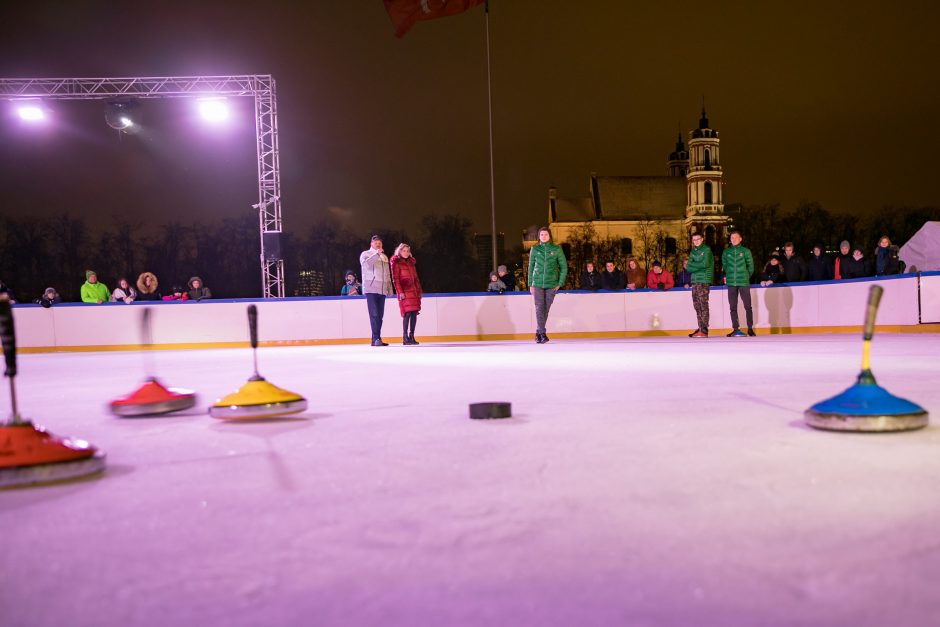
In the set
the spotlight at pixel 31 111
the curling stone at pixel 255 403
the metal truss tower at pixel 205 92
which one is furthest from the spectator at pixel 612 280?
the curling stone at pixel 255 403

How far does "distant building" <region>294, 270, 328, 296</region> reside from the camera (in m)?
53.2

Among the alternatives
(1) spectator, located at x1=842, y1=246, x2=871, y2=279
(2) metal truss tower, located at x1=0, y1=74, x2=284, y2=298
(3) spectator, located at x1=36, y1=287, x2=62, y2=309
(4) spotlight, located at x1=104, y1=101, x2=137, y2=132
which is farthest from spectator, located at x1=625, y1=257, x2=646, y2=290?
(3) spectator, located at x1=36, y1=287, x2=62, y2=309

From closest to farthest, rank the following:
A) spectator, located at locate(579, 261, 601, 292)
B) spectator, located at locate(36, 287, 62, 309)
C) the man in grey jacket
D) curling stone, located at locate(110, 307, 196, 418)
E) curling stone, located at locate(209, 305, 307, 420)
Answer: curling stone, located at locate(209, 305, 307, 420)
curling stone, located at locate(110, 307, 196, 418)
the man in grey jacket
spectator, located at locate(36, 287, 62, 309)
spectator, located at locate(579, 261, 601, 292)

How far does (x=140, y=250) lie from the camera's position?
51.8 m

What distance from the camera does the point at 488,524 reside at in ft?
6.49

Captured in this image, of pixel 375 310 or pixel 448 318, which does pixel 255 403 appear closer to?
pixel 375 310

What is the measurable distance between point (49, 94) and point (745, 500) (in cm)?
1831

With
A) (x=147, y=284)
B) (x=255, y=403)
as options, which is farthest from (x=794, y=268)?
(x=255, y=403)

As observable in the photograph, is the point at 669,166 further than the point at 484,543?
Yes

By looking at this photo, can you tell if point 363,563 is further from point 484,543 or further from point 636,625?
point 636,625

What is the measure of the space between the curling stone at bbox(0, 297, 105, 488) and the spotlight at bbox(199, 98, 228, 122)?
50.6 ft

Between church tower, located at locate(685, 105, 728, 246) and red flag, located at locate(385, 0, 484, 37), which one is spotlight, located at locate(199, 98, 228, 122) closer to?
red flag, located at locate(385, 0, 484, 37)

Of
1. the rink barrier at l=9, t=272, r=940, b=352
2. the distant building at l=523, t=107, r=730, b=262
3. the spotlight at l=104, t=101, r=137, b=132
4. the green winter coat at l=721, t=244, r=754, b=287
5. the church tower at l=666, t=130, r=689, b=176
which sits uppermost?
the church tower at l=666, t=130, r=689, b=176

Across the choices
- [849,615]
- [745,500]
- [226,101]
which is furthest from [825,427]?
A: [226,101]
